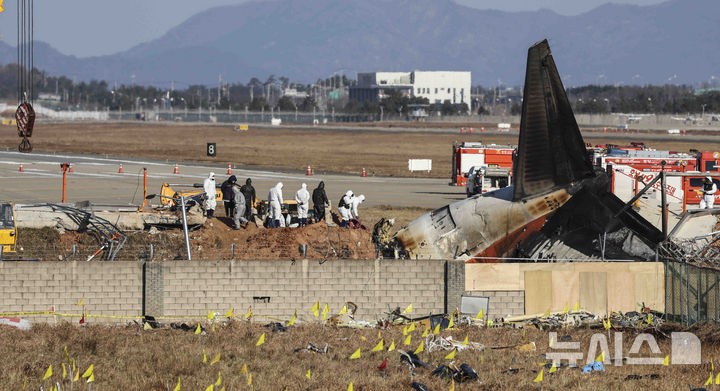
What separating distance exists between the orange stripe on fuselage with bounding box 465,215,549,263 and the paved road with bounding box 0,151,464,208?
70.0 ft

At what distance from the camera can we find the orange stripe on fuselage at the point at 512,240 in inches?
1045

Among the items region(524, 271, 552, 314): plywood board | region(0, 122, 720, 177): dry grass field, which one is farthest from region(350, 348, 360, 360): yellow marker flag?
region(0, 122, 720, 177): dry grass field

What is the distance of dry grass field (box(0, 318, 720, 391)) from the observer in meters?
18.0

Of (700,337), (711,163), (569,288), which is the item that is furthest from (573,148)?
(711,163)

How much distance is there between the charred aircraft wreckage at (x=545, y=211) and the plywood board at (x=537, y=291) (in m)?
1.25

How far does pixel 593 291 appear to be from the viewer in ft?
80.0

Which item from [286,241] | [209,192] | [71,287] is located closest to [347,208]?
[286,241]

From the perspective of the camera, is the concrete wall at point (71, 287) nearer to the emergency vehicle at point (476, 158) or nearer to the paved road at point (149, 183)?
the paved road at point (149, 183)

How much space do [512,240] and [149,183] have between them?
124 ft

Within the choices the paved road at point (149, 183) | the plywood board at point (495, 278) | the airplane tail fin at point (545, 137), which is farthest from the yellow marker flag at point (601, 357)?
the paved road at point (149, 183)

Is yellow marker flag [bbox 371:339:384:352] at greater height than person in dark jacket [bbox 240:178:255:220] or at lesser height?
lesser

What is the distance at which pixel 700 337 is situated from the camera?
21.0 meters

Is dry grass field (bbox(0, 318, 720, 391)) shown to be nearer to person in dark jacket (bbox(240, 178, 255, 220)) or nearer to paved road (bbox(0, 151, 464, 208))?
person in dark jacket (bbox(240, 178, 255, 220))

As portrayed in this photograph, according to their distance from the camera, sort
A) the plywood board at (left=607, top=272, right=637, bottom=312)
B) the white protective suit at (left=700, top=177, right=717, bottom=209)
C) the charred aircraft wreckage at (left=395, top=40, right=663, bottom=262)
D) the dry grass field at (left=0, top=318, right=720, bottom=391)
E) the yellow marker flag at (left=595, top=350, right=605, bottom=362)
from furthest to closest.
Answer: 1. the white protective suit at (left=700, top=177, right=717, bottom=209)
2. the charred aircraft wreckage at (left=395, top=40, right=663, bottom=262)
3. the plywood board at (left=607, top=272, right=637, bottom=312)
4. the yellow marker flag at (left=595, top=350, right=605, bottom=362)
5. the dry grass field at (left=0, top=318, right=720, bottom=391)
